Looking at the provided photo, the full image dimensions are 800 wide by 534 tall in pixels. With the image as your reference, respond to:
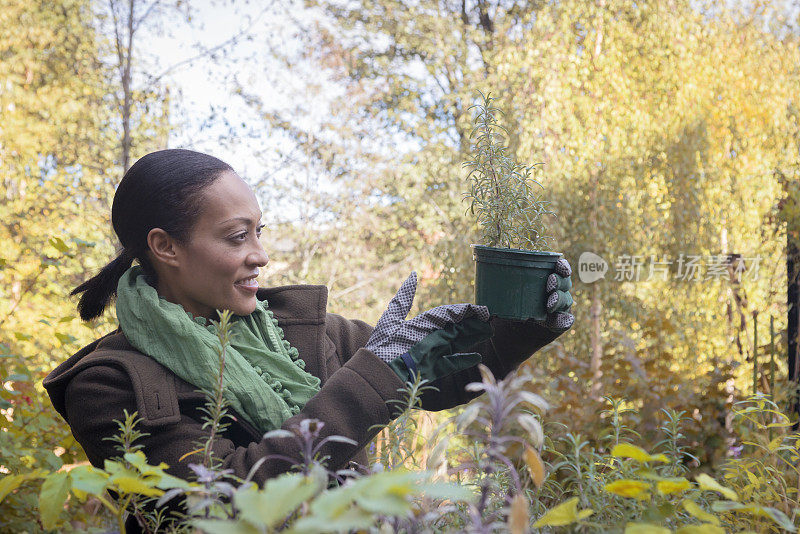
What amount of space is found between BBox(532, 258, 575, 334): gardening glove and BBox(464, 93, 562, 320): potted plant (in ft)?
0.04

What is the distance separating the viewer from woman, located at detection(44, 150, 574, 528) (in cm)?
127

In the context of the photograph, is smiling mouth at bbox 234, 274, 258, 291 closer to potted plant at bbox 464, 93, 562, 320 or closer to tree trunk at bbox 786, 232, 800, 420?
potted plant at bbox 464, 93, 562, 320

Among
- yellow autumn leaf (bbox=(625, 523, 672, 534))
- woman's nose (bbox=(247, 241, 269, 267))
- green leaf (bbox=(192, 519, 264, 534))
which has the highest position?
woman's nose (bbox=(247, 241, 269, 267))

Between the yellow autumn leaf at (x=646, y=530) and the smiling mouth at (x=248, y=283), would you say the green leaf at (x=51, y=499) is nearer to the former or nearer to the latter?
the yellow autumn leaf at (x=646, y=530)

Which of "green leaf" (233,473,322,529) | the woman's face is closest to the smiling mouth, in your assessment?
the woman's face

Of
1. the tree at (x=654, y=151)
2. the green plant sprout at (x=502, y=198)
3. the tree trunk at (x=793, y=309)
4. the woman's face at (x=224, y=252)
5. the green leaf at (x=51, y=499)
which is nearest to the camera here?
the green leaf at (x=51, y=499)

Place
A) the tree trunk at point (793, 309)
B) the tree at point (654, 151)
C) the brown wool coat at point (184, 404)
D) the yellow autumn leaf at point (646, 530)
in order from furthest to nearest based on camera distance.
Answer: the tree at point (654, 151), the tree trunk at point (793, 309), the brown wool coat at point (184, 404), the yellow autumn leaf at point (646, 530)

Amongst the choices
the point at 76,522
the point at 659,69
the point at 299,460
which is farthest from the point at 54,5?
the point at 299,460

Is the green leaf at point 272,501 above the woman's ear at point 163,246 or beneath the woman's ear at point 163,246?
beneath

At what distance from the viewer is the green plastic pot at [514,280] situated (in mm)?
1298

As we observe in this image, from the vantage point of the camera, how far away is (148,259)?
1.62 meters

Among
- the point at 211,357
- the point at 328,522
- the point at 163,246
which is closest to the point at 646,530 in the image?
the point at 328,522

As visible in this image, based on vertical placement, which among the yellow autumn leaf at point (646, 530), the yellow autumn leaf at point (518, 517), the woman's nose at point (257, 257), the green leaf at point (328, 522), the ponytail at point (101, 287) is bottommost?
the yellow autumn leaf at point (646, 530)

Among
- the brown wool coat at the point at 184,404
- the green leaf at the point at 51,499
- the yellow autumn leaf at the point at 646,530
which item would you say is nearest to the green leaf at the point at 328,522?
the yellow autumn leaf at the point at 646,530
